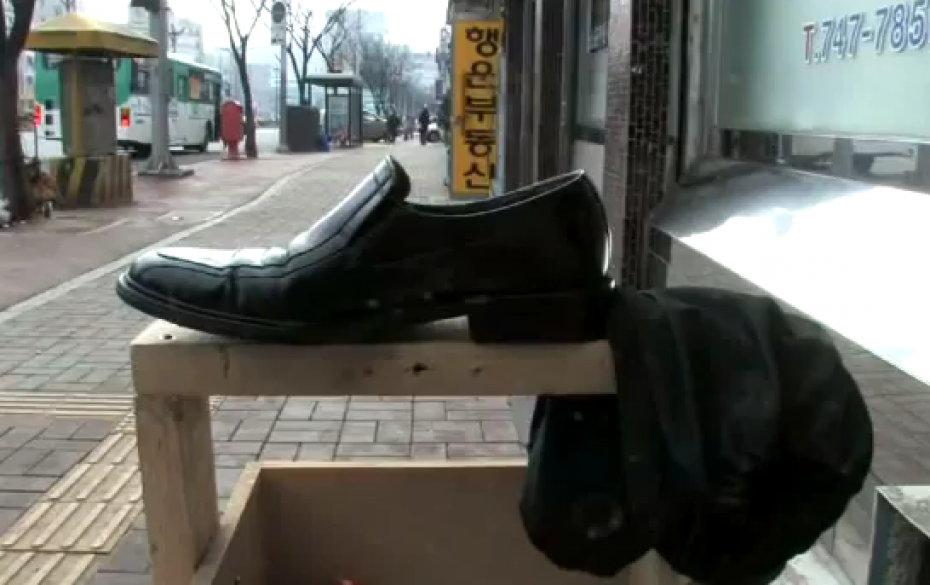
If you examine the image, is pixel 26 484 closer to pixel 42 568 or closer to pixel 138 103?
pixel 42 568

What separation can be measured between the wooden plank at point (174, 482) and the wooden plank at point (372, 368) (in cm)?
5

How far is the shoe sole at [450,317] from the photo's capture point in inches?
54.9

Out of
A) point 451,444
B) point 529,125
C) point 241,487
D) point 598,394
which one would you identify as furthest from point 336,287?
point 529,125

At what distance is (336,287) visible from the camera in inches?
54.0

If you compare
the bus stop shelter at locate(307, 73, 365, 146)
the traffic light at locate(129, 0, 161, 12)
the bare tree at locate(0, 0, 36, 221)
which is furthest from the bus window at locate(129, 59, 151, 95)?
the bare tree at locate(0, 0, 36, 221)

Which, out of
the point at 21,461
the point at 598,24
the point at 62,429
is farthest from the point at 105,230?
the point at 21,461

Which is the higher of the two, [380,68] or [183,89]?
[380,68]

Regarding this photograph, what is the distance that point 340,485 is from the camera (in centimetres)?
224

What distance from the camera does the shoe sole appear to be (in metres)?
1.39

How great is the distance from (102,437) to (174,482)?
120 inches

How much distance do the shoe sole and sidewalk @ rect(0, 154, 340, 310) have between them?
638 cm

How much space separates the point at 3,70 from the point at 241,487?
1104 cm

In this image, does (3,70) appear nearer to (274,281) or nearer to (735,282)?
(735,282)

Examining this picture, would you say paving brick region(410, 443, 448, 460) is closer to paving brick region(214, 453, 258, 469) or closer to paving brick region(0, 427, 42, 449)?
paving brick region(214, 453, 258, 469)
